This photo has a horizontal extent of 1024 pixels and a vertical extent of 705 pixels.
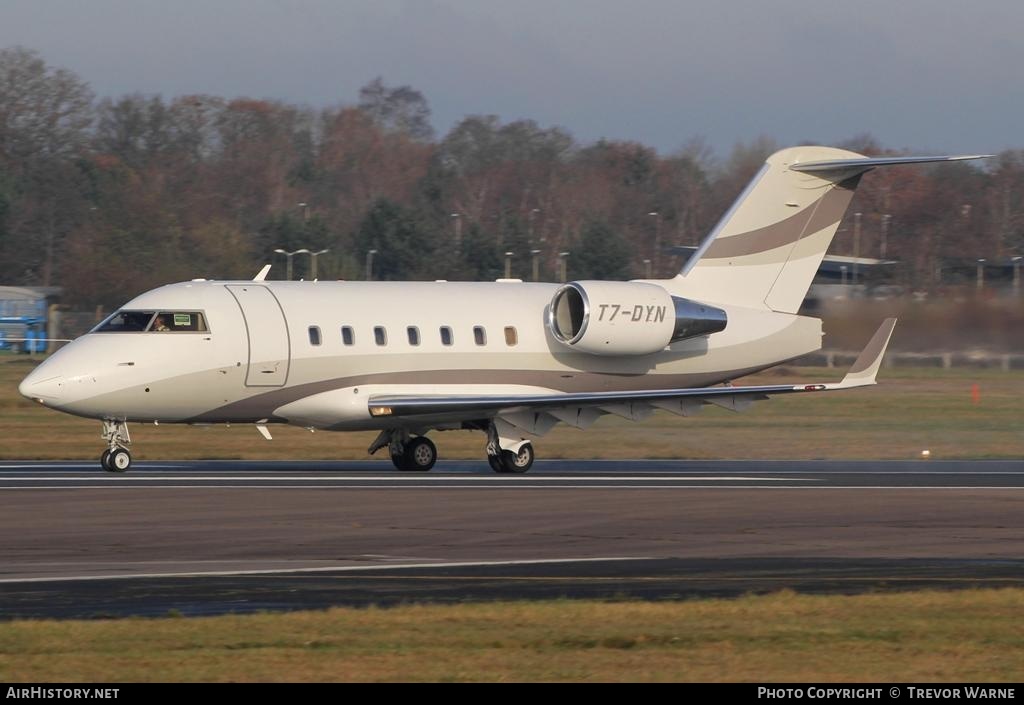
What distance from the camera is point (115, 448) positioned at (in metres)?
26.2

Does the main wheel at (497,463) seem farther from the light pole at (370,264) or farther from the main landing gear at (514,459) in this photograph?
the light pole at (370,264)

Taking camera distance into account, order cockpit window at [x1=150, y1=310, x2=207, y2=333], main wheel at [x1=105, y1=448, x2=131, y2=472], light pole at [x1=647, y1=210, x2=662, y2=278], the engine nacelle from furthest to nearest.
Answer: light pole at [x1=647, y1=210, x2=662, y2=278] < the engine nacelle < cockpit window at [x1=150, y1=310, x2=207, y2=333] < main wheel at [x1=105, y1=448, x2=131, y2=472]

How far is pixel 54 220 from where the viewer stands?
97.9 meters

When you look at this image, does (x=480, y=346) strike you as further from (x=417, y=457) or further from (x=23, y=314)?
(x=23, y=314)

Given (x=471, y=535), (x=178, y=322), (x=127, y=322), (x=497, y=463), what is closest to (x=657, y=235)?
(x=497, y=463)

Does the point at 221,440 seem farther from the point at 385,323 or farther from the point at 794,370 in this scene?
the point at 794,370

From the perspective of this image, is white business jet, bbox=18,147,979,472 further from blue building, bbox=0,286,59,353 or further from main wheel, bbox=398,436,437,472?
blue building, bbox=0,286,59,353

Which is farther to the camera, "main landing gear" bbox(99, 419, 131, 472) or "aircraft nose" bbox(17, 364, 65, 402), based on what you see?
"main landing gear" bbox(99, 419, 131, 472)

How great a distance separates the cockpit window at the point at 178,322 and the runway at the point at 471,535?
7.98 ft

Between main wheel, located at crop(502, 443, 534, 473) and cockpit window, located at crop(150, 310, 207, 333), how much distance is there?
5726 millimetres

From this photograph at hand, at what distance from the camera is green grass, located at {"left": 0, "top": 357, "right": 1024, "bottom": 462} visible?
3269 centimetres

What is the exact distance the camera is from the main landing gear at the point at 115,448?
1021 inches

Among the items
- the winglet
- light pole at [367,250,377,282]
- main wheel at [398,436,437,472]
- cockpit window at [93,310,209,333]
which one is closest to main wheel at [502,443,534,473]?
main wheel at [398,436,437,472]

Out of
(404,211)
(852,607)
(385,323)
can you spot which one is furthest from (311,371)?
(404,211)
